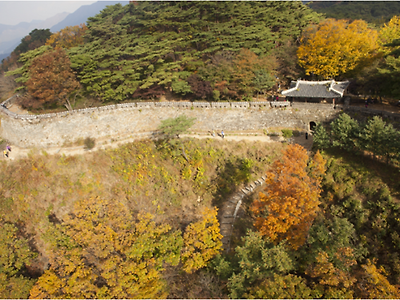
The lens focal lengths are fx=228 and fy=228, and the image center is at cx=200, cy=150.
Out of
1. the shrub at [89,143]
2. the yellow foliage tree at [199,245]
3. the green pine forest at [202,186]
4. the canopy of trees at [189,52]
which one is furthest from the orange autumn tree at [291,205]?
the shrub at [89,143]

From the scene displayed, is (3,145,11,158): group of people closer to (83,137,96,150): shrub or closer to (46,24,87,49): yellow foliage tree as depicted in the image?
(83,137,96,150): shrub

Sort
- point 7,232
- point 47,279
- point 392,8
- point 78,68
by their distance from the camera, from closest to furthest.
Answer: point 47,279 < point 7,232 < point 78,68 < point 392,8

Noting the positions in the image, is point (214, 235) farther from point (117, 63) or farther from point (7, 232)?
point (117, 63)

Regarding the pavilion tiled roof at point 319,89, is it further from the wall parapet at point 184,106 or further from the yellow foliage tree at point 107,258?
the yellow foliage tree at point 107,258

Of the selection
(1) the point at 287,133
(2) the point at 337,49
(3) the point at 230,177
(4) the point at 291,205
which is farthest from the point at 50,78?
(2) the point at 337,49

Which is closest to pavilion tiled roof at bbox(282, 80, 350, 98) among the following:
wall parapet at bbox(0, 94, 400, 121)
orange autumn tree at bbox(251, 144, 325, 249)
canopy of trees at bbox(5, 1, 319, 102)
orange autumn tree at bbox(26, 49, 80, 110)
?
wall parapet at bbox(0, 94, 400, 121)

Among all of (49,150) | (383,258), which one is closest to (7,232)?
(49,150)
